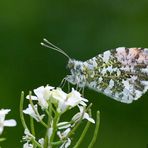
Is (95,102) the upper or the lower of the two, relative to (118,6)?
lower

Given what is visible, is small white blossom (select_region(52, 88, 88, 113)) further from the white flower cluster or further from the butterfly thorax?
the butterfly thorax

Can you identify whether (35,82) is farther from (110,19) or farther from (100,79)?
(100,79)

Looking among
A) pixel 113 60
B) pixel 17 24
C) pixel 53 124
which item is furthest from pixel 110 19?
pixel 53 124

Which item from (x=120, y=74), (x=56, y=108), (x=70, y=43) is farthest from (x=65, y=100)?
(x=70, y=43)

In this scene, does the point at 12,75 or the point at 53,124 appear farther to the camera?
the point at 12,75

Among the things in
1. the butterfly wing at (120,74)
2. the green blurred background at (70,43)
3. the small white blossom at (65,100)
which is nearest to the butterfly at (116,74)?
the butterfly wing at (120,74)

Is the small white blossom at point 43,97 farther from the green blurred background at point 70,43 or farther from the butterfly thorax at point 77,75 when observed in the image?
the green blurred background at point 70,43

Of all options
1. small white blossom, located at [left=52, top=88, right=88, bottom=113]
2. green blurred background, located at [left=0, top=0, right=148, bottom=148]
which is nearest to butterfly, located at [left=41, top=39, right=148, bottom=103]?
small white blossom, located at [left=52, top=88, right=88, bottom=113]
